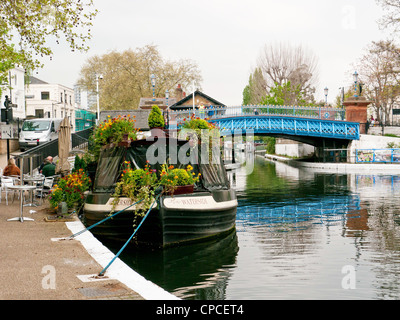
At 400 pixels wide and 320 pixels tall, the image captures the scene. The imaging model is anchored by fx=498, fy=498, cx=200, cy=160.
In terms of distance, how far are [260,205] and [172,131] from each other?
8.40 meters

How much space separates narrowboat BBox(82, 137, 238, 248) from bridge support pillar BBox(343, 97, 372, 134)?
3546 cm

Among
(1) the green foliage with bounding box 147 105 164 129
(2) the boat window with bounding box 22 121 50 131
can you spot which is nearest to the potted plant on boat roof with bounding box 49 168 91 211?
(1) the green foliage with bounding box 147 105 164 129

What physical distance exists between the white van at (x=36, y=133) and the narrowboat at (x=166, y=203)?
20.4 m

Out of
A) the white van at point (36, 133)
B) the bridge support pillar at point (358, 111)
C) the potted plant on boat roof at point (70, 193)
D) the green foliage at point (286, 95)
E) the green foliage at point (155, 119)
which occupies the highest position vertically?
the green foliage at point (286, 95)

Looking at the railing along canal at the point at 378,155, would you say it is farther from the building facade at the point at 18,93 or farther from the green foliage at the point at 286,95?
the building facade at the point at 18,93

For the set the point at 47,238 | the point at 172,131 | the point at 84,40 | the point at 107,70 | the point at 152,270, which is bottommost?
the point at 152,270

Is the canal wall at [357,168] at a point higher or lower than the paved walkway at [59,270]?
higher

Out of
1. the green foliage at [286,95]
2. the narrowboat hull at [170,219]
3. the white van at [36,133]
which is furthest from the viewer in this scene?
the green foliage at [286,95]

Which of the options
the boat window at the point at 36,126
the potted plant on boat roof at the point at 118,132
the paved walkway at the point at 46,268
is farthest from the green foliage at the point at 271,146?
the paved walkway at the point at 46,268

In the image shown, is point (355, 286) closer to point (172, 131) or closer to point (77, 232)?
point (77, 232)

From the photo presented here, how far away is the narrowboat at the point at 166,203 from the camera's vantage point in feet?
38.8

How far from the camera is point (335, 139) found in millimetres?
47656

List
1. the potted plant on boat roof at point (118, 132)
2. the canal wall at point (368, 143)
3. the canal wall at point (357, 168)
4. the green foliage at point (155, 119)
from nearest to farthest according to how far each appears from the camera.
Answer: the green foliage at point (155, 119), the potted plant on boat roof at point (118, 132), the canal wall at point (357, 168), the canal wall at point (368, 143)
